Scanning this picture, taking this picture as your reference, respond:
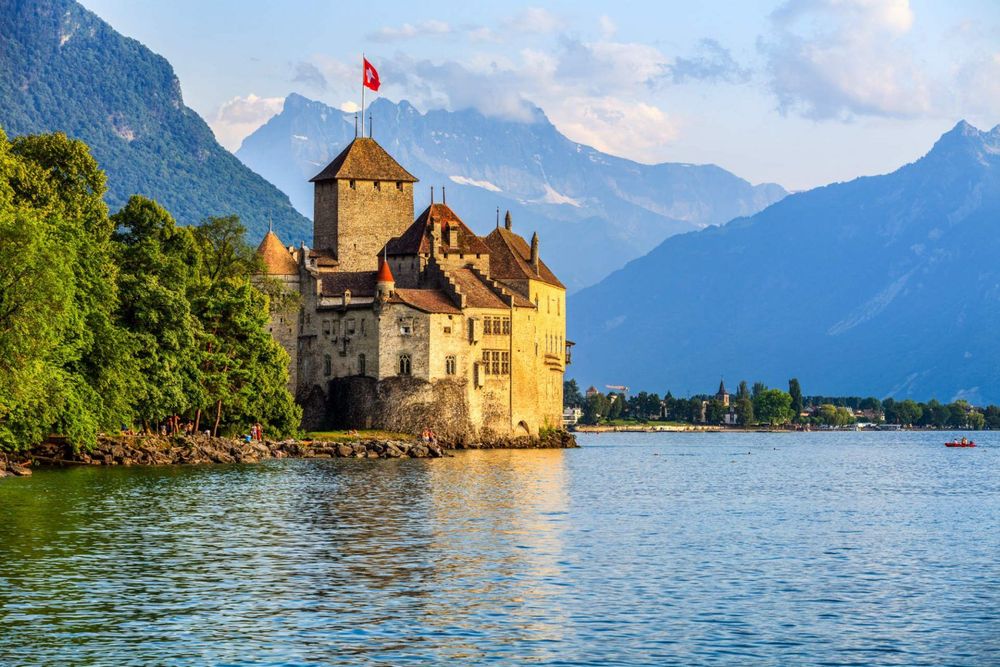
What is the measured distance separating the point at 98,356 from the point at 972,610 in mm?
51760

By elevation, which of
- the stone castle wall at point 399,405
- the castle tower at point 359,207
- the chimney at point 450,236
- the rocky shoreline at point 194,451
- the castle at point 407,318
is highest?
the castle tower at point 359,207

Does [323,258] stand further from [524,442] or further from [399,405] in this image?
[524,442]

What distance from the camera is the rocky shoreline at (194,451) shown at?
80.8 meters

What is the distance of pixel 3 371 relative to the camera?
65.2 m

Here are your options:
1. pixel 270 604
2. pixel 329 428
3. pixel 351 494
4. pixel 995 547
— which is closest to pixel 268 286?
pixel 329 428

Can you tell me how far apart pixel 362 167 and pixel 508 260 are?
16.8 metres

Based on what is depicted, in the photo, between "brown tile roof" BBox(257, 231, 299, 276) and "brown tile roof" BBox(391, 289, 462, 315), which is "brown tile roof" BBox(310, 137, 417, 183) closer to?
"brown tile roof" BBox(257, 231, 299, 276)

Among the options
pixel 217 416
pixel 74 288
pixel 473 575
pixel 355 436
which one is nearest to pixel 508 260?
pixel 355 436

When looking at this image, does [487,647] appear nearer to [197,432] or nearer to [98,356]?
[98,356]

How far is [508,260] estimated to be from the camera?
13775 centimetres

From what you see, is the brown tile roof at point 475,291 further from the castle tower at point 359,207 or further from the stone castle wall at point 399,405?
the castle tower at point 359,207

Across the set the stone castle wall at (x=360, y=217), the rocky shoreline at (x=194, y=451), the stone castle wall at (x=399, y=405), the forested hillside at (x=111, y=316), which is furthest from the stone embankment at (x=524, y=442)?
the forested hillside at (x=111, y=316)

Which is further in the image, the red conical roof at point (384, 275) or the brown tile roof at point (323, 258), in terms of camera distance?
the brown tile roof at point (323, 258)

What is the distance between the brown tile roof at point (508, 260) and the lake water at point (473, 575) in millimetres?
58493
